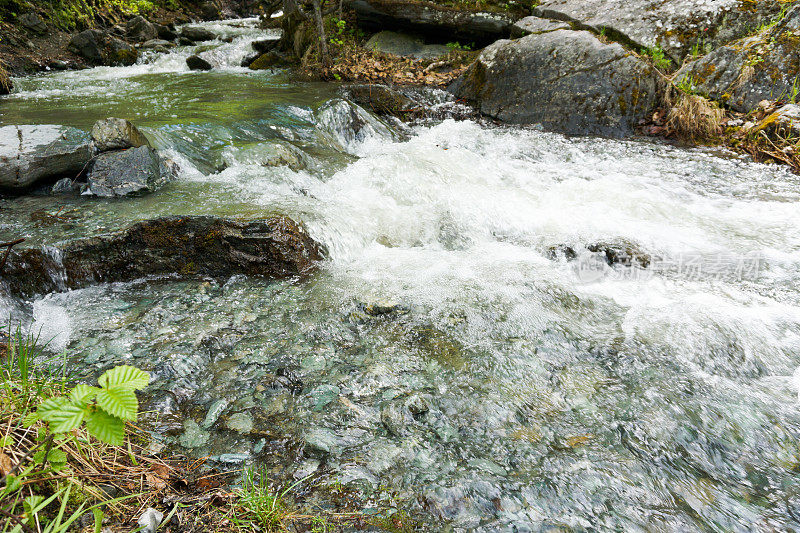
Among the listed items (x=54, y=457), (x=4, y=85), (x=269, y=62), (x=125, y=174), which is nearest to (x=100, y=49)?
(x=4, y=85)

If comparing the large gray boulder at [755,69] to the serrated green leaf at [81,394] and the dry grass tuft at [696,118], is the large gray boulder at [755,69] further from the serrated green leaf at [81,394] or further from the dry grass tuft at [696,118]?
the serrated green leaf at [81,394]

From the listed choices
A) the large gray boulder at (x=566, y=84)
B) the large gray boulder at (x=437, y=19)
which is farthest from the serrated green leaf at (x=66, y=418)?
the large gray boulder at (x=437, y=19)

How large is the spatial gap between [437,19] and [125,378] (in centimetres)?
1262

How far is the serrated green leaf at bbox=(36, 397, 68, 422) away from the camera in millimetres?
1233

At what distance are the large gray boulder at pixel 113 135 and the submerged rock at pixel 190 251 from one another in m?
1.90

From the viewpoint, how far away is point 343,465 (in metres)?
2.02

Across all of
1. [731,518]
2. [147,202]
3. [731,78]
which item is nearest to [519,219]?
[731,518]

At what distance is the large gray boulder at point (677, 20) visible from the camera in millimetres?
7688

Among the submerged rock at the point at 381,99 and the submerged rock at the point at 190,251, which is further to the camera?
the submerged rock at the point at 381,99

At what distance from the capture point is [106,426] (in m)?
1.29

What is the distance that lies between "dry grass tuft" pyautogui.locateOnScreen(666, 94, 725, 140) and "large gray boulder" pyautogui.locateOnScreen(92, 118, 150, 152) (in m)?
8.45

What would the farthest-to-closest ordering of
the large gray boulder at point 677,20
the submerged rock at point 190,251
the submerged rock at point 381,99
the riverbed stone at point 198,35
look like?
the riverbed stone at point 198,35 → the submerged rock at point 381,99 → the large gray boulder at point 677,20 → the submerged rock at point 190,251

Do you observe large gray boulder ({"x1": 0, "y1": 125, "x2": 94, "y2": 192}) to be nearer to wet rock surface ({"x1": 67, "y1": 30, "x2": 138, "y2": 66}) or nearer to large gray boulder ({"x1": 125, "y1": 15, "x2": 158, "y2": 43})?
wet rock surface ({"x1": 67, "y1": 30, "x2": 138, "y2": 66})

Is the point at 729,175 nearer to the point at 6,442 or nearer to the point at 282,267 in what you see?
the point at 282,267
